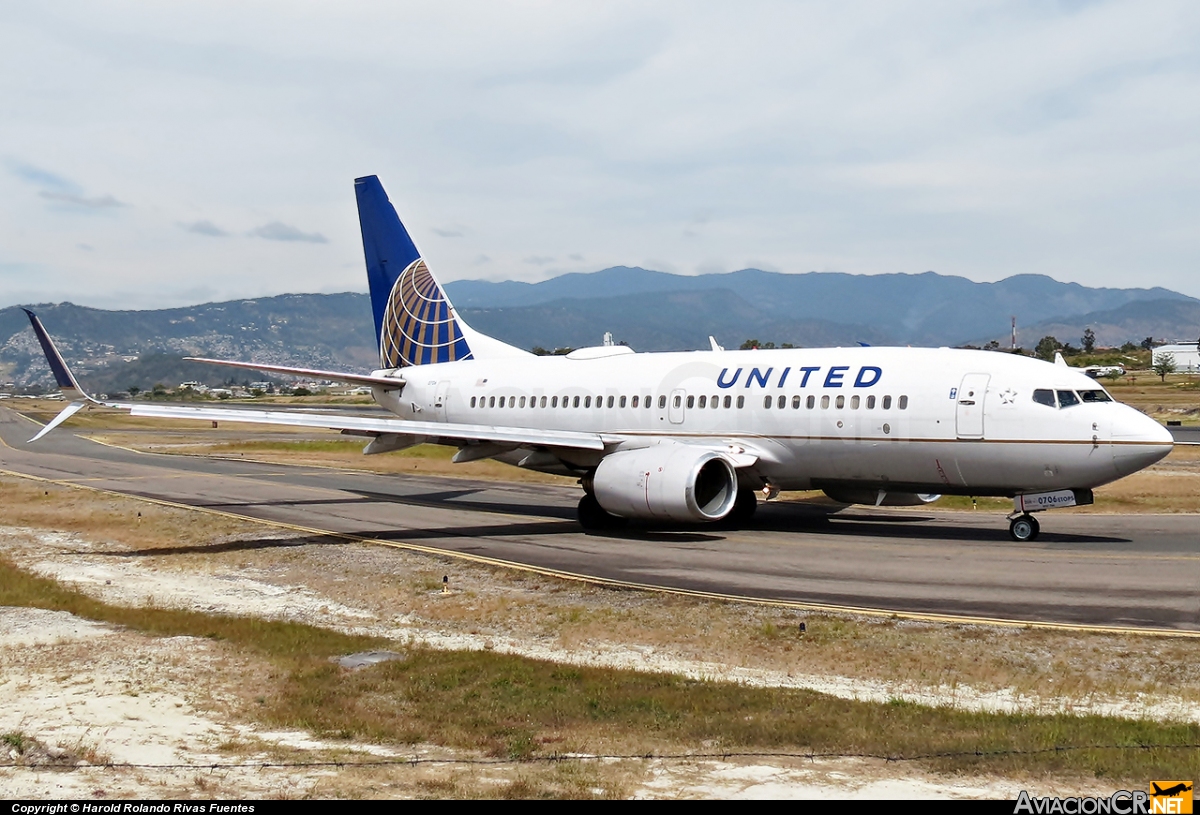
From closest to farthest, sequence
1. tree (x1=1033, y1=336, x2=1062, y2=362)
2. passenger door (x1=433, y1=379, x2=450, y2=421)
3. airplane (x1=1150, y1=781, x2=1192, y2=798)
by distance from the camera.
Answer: airplane (x1=1150, y1=781, x2=1192, y2=798), passenger door (x1=433, y1=379, x2=450, y2=421), tree (x1=1033, y1=336, x2=1062, y2=362)

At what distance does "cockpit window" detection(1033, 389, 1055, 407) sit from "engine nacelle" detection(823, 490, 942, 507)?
13.3 ft

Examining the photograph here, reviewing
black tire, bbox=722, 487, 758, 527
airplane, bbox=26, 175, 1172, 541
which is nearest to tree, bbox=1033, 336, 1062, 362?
black tire, bbox=722, 487, 758, 527

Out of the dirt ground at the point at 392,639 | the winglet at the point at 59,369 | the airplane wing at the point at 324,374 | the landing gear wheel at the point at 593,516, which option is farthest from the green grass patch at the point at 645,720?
the airplane wing at the point at 324,374

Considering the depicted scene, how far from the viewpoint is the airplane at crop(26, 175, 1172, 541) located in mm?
25062

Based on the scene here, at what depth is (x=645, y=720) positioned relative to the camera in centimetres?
1230

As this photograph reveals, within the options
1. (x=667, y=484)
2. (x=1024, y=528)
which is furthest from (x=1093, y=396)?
(x=667, y=484)

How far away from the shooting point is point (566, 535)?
29438 millimetres

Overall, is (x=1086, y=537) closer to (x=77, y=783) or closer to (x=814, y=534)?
(x=814, y=534)

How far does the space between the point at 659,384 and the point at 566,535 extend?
5.21m

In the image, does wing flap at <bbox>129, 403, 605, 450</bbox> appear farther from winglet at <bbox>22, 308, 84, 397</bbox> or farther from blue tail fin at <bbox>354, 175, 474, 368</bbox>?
blue tail fin at <bbox>354, 175, 474, 368</bbox>

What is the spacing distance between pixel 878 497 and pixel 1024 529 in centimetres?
379

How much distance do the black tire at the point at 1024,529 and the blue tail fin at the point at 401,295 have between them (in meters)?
20.0

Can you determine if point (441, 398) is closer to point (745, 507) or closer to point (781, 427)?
point (745, 507)

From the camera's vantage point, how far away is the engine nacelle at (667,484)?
2689cm
